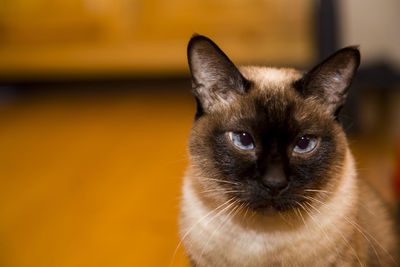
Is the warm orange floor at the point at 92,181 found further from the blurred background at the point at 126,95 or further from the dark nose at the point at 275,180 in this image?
the dark nose at the point at 275,180

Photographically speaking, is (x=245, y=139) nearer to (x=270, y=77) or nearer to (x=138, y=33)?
(x=270, y=77)

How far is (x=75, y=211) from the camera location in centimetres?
205

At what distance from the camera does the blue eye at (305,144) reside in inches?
45.7

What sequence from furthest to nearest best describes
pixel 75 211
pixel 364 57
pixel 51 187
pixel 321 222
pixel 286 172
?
pixel 364 57
pixel 51 187
pixel 75 211
pixel 321 222
pixel 286 172

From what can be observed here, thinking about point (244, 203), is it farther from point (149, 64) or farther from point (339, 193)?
point (149, 64)

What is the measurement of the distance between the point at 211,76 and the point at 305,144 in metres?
0.31

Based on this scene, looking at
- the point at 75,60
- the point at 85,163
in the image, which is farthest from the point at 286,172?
the point at 75,60

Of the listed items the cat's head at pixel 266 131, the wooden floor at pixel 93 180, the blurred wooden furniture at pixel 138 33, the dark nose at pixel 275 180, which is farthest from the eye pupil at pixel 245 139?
the blurred wooden furniture at pixel 138 33

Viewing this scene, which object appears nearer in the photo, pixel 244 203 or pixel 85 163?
pixel 244 203

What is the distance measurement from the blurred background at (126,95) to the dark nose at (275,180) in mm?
834

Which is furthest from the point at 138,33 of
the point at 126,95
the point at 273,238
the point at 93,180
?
the point at 273,238

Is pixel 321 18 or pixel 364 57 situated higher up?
pixel 321 18

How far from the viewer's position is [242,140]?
117cm

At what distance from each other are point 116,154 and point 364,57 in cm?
197
